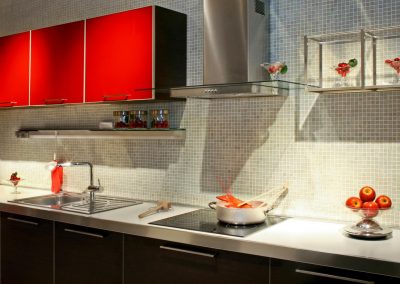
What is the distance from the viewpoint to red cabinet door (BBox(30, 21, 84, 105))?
3.32 m

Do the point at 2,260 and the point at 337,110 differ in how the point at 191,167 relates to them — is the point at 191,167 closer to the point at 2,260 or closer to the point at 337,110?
the point at 337,110

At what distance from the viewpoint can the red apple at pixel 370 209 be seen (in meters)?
2.23

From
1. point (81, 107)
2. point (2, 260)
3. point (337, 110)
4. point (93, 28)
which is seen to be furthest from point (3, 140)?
point (337, 110)

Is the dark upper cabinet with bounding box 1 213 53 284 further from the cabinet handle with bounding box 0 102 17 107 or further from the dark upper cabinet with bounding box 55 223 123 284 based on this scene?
the cabinet handle with bounding box 0 102 17 107

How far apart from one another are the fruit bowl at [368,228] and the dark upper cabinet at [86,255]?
1251 millimetres

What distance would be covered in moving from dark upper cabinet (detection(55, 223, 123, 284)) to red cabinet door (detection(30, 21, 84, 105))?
0.96 meters

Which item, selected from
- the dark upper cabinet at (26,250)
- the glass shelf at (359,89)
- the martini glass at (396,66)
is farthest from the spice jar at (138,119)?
the martini glass at (396,66)

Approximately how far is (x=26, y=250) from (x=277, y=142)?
70.1 inches

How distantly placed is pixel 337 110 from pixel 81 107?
2.05 meters

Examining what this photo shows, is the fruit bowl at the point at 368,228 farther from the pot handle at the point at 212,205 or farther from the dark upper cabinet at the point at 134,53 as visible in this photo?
the dark upper cabinet at the point at 134,53

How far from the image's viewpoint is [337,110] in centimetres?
260

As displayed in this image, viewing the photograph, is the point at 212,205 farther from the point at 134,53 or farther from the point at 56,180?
the point at 56,180

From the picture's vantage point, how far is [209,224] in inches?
101

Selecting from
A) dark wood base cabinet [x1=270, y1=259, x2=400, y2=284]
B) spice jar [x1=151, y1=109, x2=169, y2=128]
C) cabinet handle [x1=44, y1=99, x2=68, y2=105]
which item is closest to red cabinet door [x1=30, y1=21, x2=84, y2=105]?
cabinet handle [x1=44, y1=99, x2=68, y2=105]
